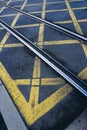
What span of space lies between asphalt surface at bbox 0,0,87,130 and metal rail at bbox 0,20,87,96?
12 centimetres

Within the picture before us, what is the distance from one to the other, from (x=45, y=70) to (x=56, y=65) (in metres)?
0.33

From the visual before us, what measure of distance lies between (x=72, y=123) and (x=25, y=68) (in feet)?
7.88

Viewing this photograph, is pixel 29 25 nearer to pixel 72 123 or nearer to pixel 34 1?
pixel 34 1

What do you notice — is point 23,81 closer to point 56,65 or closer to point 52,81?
point 52,81

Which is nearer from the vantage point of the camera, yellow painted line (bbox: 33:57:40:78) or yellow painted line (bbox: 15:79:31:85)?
yellow painted line (bbox: 15:79:31:85)

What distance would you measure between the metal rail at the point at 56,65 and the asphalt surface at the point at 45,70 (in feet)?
0.38

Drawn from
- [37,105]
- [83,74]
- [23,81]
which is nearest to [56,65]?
[83,74]

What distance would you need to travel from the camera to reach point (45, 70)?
5.46 m

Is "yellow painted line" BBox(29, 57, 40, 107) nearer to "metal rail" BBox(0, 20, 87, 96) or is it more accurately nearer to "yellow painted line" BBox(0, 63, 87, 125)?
"yellow painted line" BBox(0, 63, 87, 125)

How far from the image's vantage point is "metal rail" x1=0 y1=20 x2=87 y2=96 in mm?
4558

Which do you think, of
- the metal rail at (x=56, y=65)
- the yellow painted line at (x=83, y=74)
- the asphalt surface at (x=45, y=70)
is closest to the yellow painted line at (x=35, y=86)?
the asphalt surface at (x=45, y=70)

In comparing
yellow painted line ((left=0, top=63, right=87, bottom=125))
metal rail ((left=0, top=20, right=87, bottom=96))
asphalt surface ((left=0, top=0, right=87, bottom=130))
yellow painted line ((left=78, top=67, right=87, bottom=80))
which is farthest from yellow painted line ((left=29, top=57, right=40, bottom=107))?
yellow painted line ((left=78, top=67, right=87, bottom=80))

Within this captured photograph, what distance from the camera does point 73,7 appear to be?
385 inches

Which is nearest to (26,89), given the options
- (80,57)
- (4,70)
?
(4,70)
